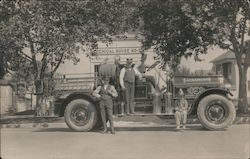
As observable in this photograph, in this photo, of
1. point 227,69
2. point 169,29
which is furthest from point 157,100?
point 227,69

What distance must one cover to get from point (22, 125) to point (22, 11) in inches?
151

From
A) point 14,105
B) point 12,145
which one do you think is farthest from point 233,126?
point 14,105

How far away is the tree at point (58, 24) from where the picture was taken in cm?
1391

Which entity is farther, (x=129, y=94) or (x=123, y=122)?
(x=123, y=122)

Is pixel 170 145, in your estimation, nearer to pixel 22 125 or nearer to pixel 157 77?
pixel 157 77

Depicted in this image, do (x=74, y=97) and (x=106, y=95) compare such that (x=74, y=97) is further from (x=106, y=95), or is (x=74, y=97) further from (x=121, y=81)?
(x=121, y=81)

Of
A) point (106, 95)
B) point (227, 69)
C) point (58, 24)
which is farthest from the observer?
point (227, 69)

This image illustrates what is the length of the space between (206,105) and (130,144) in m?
2.91

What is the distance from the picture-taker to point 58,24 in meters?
14.4

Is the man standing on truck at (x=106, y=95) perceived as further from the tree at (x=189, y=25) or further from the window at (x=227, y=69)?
the window at (x=227, y=69)

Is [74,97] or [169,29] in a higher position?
[169,29]

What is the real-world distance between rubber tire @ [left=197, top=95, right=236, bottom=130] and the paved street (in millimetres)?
191

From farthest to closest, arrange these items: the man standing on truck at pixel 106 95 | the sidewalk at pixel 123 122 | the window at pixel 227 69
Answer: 1. the window at pixel 227 69
2. the sidewalk at pixel 123 122
3. the man standing on truck at pixel 106 95

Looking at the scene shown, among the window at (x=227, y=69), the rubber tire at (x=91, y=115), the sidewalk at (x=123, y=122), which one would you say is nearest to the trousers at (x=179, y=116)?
the rubber tire at (x=91, y=115)
